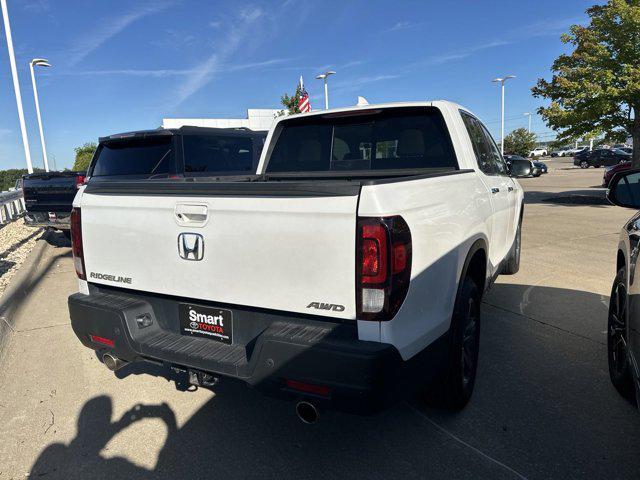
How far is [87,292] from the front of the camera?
307 centimetres

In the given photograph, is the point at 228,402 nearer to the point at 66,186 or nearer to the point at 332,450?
the point at 332,450

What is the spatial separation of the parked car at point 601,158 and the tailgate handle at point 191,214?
41.2m

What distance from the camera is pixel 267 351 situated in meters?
2.22

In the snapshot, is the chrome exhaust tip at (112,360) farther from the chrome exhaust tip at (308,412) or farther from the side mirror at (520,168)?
the side mirror at (520,168)

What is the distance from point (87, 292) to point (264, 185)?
157 cm

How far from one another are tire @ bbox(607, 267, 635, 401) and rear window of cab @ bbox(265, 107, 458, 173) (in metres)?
1.39

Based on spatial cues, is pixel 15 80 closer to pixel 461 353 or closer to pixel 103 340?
pixel 103 340

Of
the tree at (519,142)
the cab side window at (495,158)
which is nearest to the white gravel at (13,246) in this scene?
the cab side window at (495,158)

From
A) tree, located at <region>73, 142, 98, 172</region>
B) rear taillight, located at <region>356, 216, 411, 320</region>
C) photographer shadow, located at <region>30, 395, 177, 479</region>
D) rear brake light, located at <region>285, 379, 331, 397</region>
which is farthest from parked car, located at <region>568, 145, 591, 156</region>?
rear brake light, located at <region>285, 379, 331, 397</region>

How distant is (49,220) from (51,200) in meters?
0.36

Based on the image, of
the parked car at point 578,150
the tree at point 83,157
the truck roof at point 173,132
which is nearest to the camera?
the truck roof at point 173,132

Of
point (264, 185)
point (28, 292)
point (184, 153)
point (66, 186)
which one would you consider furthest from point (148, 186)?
point (66, 186)

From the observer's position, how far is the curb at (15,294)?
4.81 m

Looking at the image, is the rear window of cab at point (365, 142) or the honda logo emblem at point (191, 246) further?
the rear window of cab at point (365, 142)
